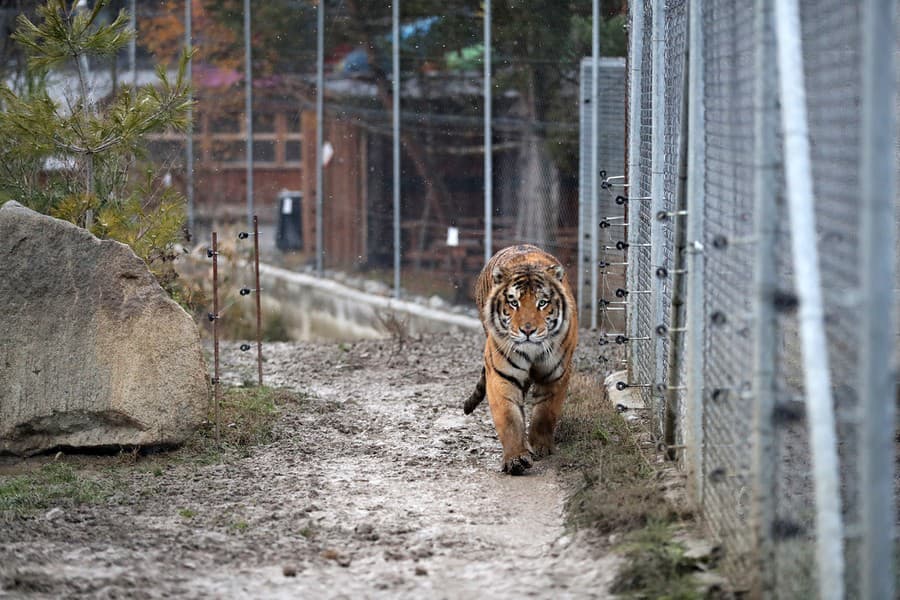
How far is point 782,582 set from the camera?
3.56 m

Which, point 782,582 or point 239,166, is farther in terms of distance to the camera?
point 239,166

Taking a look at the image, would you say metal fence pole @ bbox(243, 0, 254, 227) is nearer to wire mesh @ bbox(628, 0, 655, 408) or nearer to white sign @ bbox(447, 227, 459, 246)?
white sign @ bbox(447, 227, 459, 246)

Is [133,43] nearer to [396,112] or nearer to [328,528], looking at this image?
[396,112]

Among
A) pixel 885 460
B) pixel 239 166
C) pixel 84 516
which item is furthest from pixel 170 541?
pixel 239 166

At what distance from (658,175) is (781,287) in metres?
2.26

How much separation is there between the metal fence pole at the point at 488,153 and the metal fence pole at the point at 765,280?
826cm

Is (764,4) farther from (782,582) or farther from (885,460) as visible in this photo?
(782,582)

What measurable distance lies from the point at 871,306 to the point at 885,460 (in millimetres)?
371

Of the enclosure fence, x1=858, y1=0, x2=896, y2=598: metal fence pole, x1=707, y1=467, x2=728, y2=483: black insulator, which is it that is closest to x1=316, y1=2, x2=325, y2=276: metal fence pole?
the enclosure fence

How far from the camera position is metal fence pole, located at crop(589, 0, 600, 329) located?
10.9m

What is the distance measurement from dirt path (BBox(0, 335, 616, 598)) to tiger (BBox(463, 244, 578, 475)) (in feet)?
0.66

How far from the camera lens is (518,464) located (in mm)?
6066

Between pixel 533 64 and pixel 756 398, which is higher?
pixel 533 64

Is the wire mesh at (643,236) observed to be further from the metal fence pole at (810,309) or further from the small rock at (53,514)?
the metal fence pole at (810,309)
